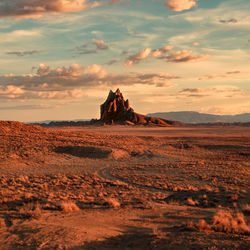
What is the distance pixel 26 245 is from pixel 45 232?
77 cm

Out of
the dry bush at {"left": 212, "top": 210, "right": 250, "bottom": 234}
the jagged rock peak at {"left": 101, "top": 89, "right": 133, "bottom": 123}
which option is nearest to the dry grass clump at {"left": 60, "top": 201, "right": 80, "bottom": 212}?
the dry bush at {"left": 212, "top": 210, "right": 250, "bottom": 234}

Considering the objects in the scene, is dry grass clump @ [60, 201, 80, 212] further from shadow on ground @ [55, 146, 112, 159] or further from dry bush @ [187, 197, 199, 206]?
shadow on ground @ [55, 146, 112, 159]

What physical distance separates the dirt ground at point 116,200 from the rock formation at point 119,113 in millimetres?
76909

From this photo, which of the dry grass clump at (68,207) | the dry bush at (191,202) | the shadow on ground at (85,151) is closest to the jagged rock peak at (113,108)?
the shadow on ground at (85,151)

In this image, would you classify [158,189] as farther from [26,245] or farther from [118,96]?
[118,96]

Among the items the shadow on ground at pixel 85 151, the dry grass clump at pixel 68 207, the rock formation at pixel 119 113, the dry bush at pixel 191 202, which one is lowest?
the dry bush at pixel 191 202

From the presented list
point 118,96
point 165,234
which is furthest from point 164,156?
point 118,96

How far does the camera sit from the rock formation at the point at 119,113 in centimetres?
10862

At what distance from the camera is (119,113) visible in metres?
112

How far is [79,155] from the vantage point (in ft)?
97.1

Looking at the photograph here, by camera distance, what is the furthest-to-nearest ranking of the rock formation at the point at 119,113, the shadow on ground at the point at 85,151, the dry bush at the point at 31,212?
the rock formation at the point at 119,113
the shadow on ground at the point at 85,151
the dry bush at the point at 31,212

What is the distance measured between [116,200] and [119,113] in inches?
3894

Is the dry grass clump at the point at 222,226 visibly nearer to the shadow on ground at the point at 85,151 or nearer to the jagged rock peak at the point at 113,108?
the shadow on ground at the point at 85,151

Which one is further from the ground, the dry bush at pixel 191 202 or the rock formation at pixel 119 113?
the rock formation at pixel 119 113
